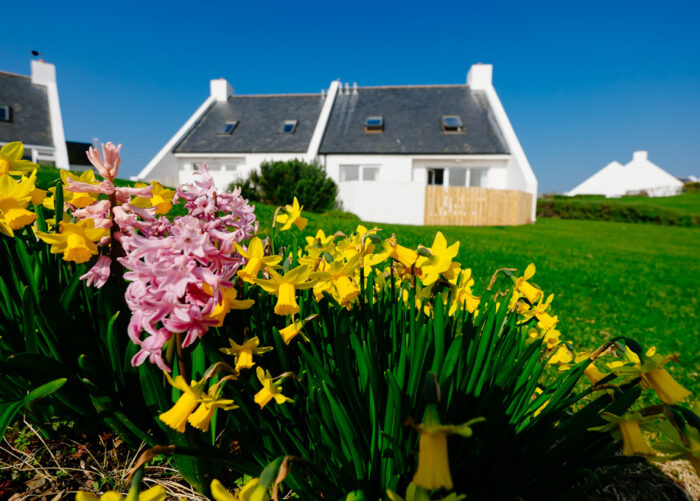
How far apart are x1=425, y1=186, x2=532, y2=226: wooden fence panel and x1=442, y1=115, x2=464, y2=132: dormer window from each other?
171 inches

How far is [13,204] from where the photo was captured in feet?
3.13

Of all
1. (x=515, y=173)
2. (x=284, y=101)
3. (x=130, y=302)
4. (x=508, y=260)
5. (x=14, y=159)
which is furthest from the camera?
(x=284, y=101)

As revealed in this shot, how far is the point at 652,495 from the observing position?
3.88 ft

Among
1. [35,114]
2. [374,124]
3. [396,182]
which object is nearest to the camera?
[396,182]

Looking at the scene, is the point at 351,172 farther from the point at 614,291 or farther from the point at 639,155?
the point at 639,155

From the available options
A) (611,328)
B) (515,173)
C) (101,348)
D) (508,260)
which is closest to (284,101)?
(515,173)

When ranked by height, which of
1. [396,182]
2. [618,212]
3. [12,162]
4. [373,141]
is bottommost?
[12,162]

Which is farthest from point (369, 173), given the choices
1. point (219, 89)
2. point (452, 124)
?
point (219, 89)

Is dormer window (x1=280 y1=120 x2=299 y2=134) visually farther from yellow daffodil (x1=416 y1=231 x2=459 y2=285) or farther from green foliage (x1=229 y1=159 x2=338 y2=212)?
yellow daffodil (x1=416 y1=231 x2=459 y2=285)

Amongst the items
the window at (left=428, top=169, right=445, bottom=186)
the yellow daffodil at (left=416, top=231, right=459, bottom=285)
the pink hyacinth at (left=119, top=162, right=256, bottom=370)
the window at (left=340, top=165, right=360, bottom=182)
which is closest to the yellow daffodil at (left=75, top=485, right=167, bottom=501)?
the pink hyacinth at (left=119, top=162, right=256, bottom=370)

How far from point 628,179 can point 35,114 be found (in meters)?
65.0

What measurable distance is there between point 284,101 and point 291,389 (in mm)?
21219

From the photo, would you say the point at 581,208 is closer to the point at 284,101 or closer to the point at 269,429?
the point at 284,101

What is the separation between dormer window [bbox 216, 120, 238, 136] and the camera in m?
18.6
